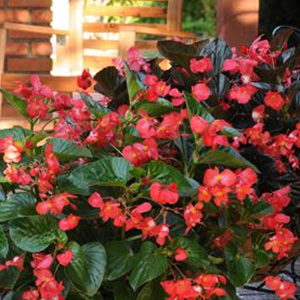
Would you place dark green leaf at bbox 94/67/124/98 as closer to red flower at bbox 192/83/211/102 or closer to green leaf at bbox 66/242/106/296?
red flower at bbox 192/83/211/102

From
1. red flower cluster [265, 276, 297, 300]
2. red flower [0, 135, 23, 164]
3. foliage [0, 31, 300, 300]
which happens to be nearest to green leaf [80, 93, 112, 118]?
foliage [0, 31, 300, 300]

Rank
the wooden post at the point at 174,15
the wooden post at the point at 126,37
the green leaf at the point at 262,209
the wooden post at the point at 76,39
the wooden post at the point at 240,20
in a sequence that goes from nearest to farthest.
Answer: the green leaf at the point at 262,209 → the wooden post at the point at 126,37 → the wooden post at the point at 240,20 → the wooden post at the point at 76,39 → the wooden post at the point at 174,15

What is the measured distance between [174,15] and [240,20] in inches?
33.0

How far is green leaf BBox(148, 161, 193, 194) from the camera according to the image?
815 mm

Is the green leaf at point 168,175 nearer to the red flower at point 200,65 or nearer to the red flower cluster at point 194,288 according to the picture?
the red flower cluster at point 194,288

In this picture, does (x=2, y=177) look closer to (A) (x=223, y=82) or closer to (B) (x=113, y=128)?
(B) (x=113, y=128)

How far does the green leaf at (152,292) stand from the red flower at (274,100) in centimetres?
33

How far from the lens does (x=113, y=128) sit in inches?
36.2

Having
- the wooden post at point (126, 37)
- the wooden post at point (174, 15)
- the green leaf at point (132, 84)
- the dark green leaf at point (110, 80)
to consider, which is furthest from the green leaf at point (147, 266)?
the wooden post at point (174, 15)

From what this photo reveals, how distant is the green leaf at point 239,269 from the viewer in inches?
35.3

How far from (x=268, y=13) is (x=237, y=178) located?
Result: 634 centimetres

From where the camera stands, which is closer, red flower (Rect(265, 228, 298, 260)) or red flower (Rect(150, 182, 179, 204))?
red flower (Rect(150, 182, 179, 204))

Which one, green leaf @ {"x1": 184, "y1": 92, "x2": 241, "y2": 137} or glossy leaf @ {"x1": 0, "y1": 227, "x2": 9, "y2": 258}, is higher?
green leaf @ {"x1": 184, "y1": 92, "x2": 241, "y2": 137}

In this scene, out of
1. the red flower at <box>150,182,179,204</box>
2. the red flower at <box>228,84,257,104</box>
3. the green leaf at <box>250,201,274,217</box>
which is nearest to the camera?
the red flower at <box>150,182,179,204</box>
